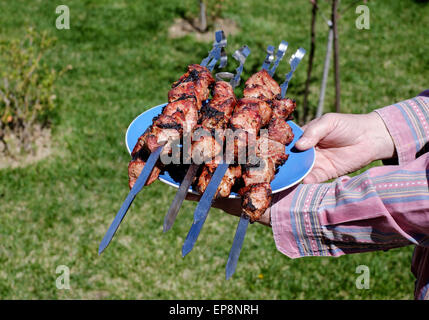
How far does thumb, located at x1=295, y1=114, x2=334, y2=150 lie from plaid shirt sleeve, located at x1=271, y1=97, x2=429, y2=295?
0.85ft

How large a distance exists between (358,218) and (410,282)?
256 centimetres

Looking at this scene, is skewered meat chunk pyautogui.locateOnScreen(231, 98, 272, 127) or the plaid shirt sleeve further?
skewered meat chunk pyautogui.locateOnScreen(231, 98, 272, 127)

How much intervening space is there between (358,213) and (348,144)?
1044 mm

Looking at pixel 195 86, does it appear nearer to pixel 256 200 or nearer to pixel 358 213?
pixel 256 200

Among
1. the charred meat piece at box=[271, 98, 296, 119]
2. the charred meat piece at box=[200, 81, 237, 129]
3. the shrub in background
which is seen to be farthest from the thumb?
the shrub in background

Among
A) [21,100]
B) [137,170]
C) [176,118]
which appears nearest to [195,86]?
[176,118]

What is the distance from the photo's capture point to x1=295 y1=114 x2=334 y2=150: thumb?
2645 mm

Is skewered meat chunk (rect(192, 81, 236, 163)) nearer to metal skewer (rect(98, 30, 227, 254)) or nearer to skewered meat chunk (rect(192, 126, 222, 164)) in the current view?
skewered meat chunk (rect(192, 126, 222, 164))

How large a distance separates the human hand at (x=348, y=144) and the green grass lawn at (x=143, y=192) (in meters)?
1.58

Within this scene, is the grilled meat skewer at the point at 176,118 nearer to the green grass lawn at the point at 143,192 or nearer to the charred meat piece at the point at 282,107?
the charred meat piece at the point at 282,107

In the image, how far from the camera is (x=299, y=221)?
2496mm

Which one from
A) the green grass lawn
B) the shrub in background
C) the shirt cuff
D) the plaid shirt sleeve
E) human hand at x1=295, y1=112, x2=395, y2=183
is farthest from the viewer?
the shrub in background

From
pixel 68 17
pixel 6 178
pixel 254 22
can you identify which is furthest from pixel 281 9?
pixel 6 178

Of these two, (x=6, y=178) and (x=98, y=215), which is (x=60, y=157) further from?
(x=98, y=215)
